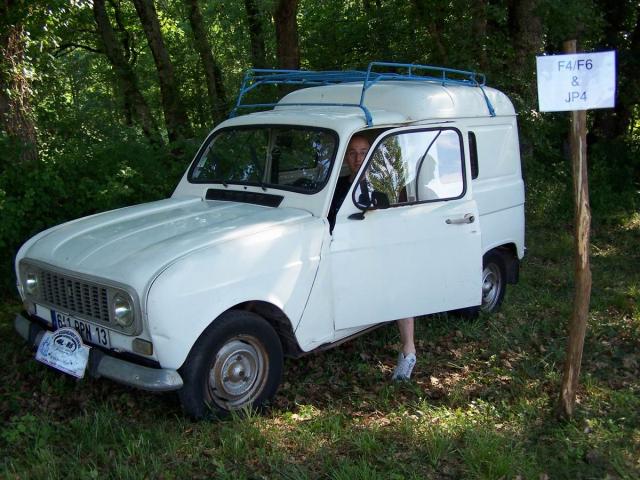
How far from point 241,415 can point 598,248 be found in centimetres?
680

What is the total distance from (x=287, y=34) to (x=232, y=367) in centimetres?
786

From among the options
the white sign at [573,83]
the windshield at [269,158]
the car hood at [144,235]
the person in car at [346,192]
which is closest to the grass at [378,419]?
the person in car at [346,192]

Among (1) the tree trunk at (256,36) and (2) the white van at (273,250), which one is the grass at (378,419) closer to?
(2) the white van at (273,250)

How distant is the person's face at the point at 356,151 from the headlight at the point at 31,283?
2.38 meters

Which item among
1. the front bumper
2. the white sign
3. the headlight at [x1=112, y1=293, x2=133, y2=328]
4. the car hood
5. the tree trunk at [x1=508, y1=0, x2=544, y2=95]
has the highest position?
the tree trunk at [x1=508, y1=0, x2=544, y2=95]

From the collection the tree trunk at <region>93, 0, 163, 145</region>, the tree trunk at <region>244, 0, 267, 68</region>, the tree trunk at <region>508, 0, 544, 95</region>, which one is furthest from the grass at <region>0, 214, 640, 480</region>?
the tree trunk at <region>244, 0, 267, 68</region>

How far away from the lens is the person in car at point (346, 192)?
4.70 meters

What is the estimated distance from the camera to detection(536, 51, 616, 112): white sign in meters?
3.61

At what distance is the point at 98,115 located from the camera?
10102 millimetres

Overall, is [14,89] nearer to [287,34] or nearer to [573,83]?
[287,34]

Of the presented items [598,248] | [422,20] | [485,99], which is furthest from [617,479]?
[422,20]

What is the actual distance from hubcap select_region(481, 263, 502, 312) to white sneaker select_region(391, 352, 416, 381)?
1.68 m

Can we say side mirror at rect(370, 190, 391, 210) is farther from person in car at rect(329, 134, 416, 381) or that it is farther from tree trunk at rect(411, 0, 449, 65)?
tree trunk at rect(411, 0, 449, 65)

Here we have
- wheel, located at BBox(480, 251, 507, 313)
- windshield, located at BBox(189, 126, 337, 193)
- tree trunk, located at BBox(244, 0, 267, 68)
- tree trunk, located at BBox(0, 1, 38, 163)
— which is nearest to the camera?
windshield, located at BBox(189, 126, 337, 193)
